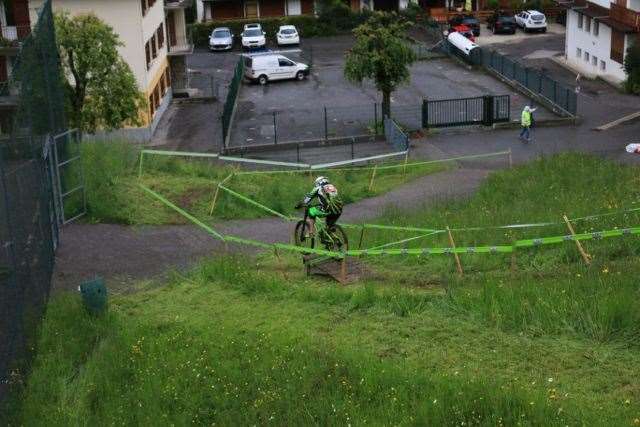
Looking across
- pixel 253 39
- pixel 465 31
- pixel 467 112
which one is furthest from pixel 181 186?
pixel 465 31

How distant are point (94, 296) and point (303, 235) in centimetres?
409

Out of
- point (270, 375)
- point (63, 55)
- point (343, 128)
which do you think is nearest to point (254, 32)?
point (343, 128)

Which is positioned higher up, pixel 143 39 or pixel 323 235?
pixel 323 235

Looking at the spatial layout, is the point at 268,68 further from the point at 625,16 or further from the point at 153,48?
the point at 625,16

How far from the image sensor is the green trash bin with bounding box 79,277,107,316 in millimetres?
14672

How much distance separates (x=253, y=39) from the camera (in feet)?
182

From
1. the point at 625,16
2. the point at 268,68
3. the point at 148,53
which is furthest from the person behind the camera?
the point at 268,68

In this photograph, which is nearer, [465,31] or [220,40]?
[465,31]

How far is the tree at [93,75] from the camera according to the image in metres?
31.8

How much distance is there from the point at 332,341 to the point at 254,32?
45109 mm

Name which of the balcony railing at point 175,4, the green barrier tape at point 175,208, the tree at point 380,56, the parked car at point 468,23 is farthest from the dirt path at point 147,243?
the parked car at point 468,23

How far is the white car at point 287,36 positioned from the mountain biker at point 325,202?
1618 inches

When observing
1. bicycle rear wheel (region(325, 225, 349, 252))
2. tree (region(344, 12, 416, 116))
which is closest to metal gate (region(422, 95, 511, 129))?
tree (region(344, 12, 416, 116))

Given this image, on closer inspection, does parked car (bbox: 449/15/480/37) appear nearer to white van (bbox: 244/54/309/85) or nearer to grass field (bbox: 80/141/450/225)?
white van (bbox: 244/54/309/85)
